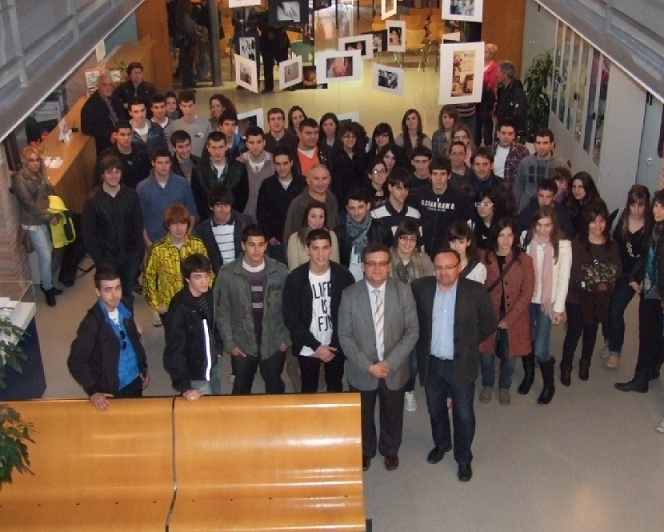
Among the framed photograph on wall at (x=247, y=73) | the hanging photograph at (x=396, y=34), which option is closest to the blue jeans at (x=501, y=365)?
the framed photograph on wall at (x=247, y=73)

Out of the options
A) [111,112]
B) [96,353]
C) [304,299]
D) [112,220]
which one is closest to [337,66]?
[111,112]

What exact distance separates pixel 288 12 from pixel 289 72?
1.12 metres

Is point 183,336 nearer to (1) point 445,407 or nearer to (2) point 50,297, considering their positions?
(1) point 445,407

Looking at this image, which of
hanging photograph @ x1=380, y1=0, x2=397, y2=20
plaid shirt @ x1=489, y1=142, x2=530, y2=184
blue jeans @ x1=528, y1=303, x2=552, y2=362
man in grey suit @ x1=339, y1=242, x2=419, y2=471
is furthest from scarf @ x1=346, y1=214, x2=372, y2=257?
hanging photograph @ x1=380, y1=0, x2=397, y2=20

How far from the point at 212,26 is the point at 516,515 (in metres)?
13.5

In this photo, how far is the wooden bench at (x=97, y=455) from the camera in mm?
5148

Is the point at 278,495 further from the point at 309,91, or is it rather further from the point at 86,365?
the point at 309,91

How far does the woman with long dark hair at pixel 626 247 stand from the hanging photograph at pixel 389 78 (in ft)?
14.3

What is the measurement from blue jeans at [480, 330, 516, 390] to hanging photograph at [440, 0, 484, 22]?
4.62 meters

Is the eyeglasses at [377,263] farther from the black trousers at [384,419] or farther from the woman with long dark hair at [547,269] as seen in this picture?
the woman with long dark hair at [547,269]

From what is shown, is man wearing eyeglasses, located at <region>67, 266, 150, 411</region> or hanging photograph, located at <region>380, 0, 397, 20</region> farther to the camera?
hanging photograph, located at <region>380, 0, 397, 20</region>

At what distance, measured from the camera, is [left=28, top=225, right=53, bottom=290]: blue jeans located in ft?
27.2

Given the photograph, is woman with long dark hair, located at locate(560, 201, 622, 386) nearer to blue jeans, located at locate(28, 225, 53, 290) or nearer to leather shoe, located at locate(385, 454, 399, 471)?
leather shoe, located at locate(385, 454, 399, 471)

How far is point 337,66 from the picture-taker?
10.7 m
